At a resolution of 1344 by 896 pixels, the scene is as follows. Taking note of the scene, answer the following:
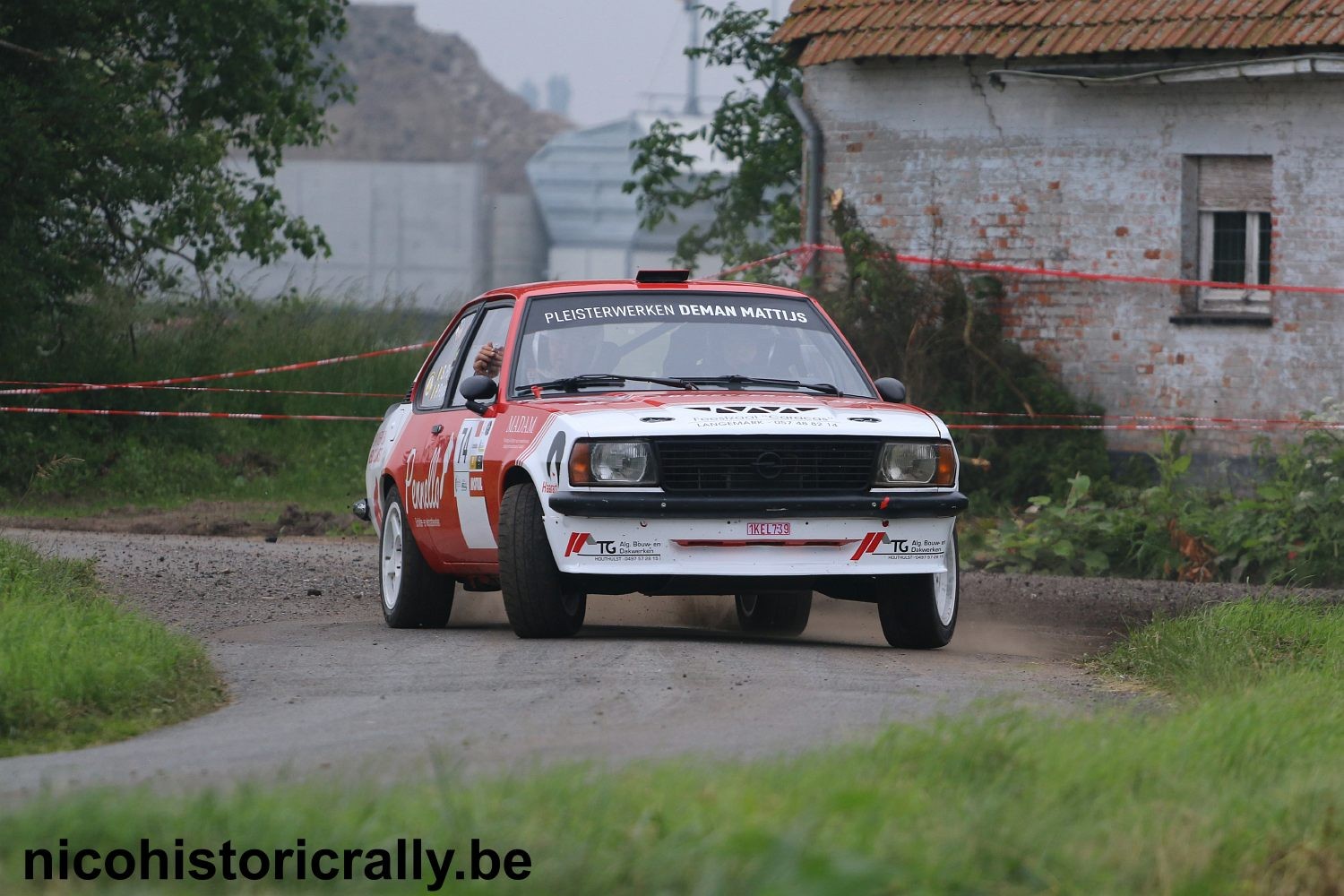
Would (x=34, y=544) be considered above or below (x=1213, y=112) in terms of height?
below

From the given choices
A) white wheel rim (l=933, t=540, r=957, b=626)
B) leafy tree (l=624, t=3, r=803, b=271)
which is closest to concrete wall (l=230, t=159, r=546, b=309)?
leafy tree (l=624, t=3, r=803, b=271)

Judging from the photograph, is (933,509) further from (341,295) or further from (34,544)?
(341,295)

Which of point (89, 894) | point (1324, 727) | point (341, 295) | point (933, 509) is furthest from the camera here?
point (341, 295)

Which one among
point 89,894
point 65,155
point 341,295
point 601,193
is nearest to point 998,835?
point 89,894

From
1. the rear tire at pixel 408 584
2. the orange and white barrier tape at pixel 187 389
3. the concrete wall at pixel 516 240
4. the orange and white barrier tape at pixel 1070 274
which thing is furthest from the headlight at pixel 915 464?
the concrete wall at pixel 516 240

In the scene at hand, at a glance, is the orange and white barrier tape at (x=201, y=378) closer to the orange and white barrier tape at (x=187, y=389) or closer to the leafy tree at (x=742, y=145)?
the orange and white barrier tape at (x=187, y=389)

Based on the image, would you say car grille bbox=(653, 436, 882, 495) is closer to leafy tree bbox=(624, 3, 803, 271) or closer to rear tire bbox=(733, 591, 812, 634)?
rear tire bbox=(733, 591, 812, 634)

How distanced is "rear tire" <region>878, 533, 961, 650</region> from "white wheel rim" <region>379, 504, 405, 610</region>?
2506 mm

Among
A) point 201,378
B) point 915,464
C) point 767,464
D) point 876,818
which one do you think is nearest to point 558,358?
point 767,464

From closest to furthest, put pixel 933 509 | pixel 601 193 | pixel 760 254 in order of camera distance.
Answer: pixel 933 509, pixel 760 254, pixel 601 193

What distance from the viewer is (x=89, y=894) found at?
3.93 meters

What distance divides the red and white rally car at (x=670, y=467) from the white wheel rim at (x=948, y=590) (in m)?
0.01

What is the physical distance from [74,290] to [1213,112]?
1013 cm

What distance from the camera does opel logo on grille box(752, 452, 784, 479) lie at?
859cm
